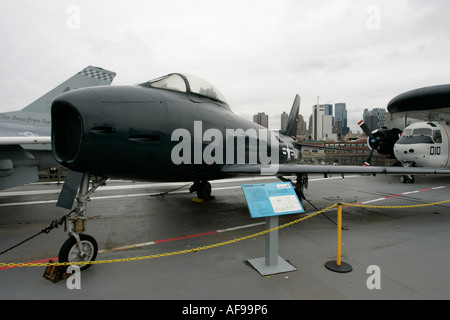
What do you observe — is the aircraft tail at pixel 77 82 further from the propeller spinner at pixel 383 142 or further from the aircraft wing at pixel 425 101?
the aircraft wing at pixel 425 101

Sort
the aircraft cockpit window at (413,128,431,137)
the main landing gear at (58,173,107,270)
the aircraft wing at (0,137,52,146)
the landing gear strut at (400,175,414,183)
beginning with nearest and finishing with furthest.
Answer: the main landing gear at (58,173,107,270)
the aircraft wing at (0,137,52,146)
the aircraft cockpit window at (413,128,431,137)
the landing gear strut at (400,175,414,183)

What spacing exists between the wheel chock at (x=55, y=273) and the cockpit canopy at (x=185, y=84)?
3.37 metres

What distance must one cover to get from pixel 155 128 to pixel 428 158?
1557 centimetres

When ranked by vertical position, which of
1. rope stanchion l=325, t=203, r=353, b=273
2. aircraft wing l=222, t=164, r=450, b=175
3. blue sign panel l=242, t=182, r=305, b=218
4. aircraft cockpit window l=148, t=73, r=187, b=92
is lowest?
rope stanchion l=325, t=203, r=353, b=273

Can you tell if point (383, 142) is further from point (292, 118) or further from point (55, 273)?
point (55, 273)

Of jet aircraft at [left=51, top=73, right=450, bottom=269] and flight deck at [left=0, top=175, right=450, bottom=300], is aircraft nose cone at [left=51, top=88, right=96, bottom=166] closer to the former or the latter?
jet aircraft at [left=51, top=73, right=450, bottom=269]

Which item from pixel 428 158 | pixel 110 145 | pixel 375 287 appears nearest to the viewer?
pixel 375 287

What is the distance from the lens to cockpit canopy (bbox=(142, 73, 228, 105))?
193 inches

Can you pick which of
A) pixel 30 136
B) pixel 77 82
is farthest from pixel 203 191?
pixel 77 82

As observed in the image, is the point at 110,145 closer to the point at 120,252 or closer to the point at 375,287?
the point at 120,252

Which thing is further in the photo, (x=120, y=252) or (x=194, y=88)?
(x=194, y=88)

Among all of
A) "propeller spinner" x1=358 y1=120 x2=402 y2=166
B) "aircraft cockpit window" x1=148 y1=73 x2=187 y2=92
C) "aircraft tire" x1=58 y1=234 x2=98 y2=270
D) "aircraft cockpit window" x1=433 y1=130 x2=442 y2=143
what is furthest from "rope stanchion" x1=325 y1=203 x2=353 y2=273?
"propeller spinner" x1=358 y1=120 x2=402 y2=166
